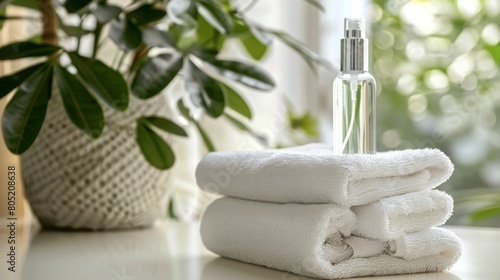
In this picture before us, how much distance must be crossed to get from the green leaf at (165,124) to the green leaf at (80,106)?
0.13 metres

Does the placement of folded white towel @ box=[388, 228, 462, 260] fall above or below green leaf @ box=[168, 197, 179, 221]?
above

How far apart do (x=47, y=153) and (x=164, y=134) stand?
18 centimetres

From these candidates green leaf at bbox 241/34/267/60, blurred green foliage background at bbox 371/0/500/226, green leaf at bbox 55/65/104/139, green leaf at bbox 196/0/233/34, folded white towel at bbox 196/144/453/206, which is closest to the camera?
folded white towel at bbox 196/144/453/206

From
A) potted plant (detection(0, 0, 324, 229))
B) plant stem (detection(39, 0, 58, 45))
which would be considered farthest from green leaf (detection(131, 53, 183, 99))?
plant stem (detection(39, 0, 58, 45))

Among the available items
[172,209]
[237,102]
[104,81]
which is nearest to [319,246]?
[104,81]

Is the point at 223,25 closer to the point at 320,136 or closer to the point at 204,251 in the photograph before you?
the point at 204,251

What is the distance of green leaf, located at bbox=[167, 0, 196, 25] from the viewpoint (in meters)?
0.99

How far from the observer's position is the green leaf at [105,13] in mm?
1022

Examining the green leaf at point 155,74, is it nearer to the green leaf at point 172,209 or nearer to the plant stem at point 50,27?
the plant stem at point 50,27

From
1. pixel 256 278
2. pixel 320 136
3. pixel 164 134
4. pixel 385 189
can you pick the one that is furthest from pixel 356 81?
pixel 320 136

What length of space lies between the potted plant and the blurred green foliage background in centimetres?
65

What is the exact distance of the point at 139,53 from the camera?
4.07 ft

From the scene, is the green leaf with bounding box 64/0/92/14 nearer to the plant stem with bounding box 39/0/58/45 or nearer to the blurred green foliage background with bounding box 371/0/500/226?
the plant stem with bounding box 39/0/58/45

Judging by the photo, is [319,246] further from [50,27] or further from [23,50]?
[50,27]
